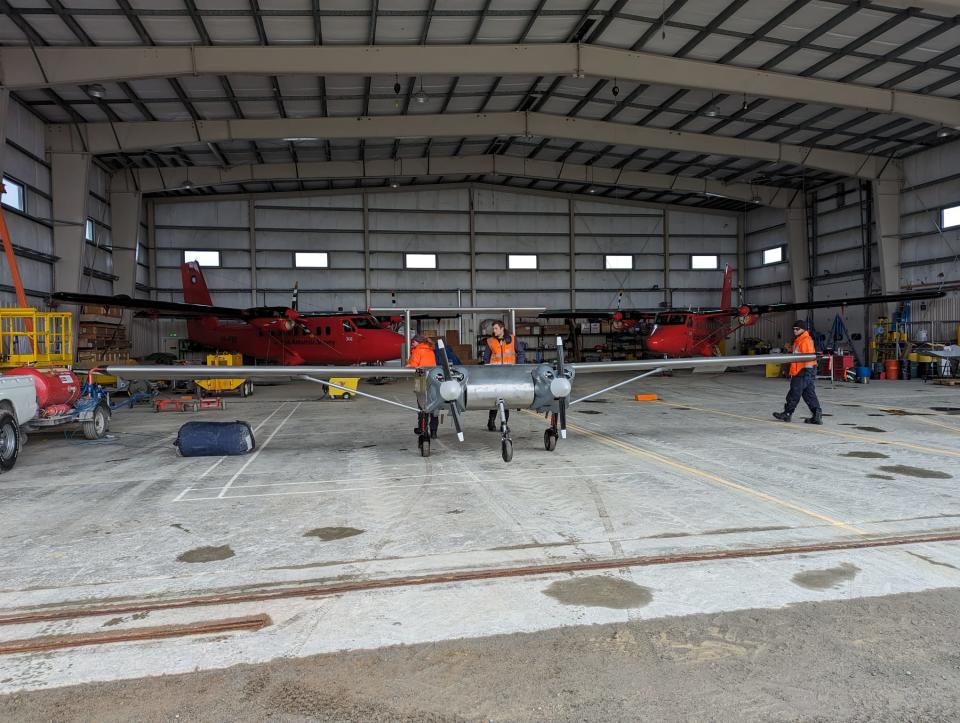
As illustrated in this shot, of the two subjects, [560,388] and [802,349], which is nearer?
[560,388]

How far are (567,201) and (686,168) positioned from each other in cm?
667

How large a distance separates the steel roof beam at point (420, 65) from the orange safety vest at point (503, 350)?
946 centimetres

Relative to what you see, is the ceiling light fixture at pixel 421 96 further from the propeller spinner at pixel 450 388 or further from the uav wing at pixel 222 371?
the propeller spinner at pixel 450 388

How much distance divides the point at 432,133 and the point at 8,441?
52.8ft

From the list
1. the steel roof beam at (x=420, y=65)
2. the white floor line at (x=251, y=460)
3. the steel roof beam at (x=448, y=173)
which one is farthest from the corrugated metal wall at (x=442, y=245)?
the white floor line at (x=251, y=460)

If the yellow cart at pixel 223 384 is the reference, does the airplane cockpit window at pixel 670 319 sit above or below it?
above

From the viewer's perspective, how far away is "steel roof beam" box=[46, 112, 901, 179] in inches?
763

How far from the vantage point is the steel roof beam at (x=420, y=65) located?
14742 millimetres

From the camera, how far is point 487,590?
3.83 metres

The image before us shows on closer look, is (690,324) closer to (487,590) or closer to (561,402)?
(561,402)

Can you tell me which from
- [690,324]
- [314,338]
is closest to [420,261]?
[314,338]

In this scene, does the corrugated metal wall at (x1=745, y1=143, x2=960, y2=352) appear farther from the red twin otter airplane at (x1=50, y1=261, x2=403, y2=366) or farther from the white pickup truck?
the white pickup truck

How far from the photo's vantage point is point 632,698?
2652mm

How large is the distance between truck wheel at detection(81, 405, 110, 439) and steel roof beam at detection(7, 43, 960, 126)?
9035 millimetres
